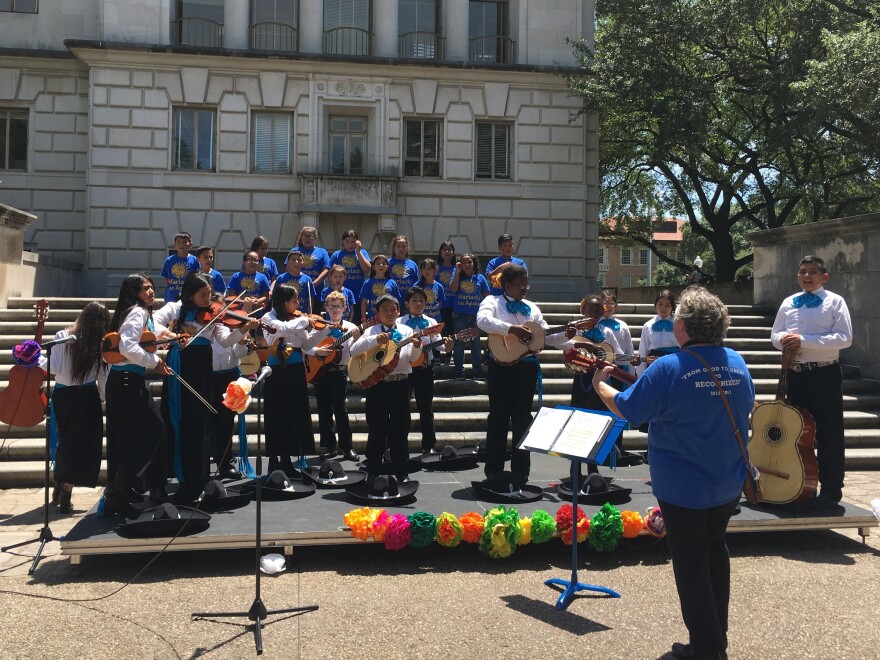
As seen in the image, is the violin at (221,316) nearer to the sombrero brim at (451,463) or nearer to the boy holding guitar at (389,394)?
the boy holding guitar at (389,394)

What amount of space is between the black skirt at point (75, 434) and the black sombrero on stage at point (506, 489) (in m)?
3.56

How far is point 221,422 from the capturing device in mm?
8078

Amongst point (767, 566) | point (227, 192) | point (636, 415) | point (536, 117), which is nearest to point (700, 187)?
point (536, 117)

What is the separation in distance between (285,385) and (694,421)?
4.85 meters

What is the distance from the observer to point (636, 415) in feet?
14.5

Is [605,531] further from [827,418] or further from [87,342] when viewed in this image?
[87,342]

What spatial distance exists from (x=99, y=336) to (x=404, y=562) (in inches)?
132

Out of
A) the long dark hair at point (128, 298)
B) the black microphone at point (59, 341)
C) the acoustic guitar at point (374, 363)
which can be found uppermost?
the long dark hair at point (128, 298)

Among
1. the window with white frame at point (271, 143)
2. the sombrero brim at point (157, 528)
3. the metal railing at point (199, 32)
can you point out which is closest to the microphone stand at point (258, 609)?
the sombrero brim at point (157, 528)

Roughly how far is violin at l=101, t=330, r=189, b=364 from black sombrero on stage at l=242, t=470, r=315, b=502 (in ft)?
5.54

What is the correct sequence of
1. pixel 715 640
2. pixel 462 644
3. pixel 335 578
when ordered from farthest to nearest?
1. pixel 335 578
2. pixel 462 644
3. pixel 715 640

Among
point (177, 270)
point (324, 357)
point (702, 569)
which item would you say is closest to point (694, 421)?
point (702, 569)

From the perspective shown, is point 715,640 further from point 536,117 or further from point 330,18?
point 330,18

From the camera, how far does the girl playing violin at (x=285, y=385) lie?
812 centimetres
